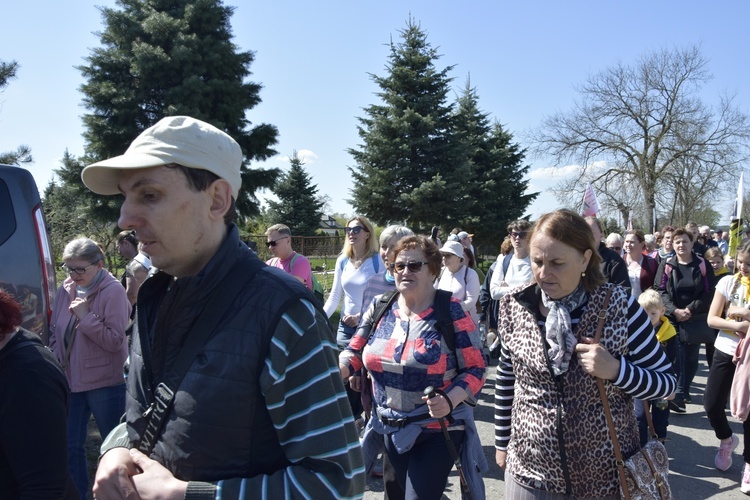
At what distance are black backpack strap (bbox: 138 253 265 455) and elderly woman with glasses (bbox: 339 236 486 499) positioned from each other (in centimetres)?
194

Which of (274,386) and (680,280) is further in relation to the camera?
(680,280)

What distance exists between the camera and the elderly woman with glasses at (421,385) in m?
3.25

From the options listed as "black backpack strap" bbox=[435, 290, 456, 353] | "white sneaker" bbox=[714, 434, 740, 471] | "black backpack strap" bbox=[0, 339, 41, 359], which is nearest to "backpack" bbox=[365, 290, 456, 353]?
"black backpack strap" bbox=[435, 290, 456, 353]

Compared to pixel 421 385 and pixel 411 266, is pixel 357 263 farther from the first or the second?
pixel 421 385

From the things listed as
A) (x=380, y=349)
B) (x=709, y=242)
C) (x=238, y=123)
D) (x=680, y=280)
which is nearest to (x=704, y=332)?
(x=680, y=280)

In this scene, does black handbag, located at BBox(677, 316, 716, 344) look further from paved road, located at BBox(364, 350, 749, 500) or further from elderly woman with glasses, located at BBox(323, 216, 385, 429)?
elderly woman with glasses, located at BBox(323, 216, 385, 429)

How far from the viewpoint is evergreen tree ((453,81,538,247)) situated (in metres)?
28.1

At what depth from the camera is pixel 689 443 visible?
5.96 meters

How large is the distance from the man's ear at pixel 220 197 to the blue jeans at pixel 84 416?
3577mm

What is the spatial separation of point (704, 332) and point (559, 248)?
5381 mm

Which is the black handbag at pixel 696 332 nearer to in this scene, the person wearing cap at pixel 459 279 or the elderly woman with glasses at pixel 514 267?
the elderly woman with glasses at pixel 514 267

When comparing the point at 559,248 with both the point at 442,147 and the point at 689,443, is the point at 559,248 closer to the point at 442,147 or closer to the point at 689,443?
the point at 689,443

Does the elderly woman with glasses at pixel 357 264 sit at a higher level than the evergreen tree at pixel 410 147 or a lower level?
lower

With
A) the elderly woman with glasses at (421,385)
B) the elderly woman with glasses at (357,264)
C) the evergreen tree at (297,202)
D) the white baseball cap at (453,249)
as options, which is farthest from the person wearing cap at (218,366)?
the evergreen tree at (297,202)
